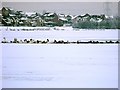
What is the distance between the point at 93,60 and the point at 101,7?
3.03 ft

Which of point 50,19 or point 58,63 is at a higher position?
point 50,19

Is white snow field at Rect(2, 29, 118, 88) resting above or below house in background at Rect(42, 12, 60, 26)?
below

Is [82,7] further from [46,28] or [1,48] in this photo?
[1,48]

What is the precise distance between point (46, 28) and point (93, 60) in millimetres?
982

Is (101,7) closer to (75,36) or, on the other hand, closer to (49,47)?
(75,36)

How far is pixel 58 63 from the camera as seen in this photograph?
287 inches

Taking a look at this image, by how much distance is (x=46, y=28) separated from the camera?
723 centimetres

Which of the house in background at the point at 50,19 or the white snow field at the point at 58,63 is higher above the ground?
the house in background at the point at 50,19

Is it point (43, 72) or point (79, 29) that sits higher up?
point (79, 29)

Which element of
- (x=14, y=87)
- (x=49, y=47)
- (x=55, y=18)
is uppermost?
(x=55, y=18)

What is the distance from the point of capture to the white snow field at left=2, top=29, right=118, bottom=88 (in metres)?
7.27

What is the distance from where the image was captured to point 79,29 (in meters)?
7.21

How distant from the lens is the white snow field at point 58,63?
7.27 m

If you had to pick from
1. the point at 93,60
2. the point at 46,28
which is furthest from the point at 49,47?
the point at 93,60
